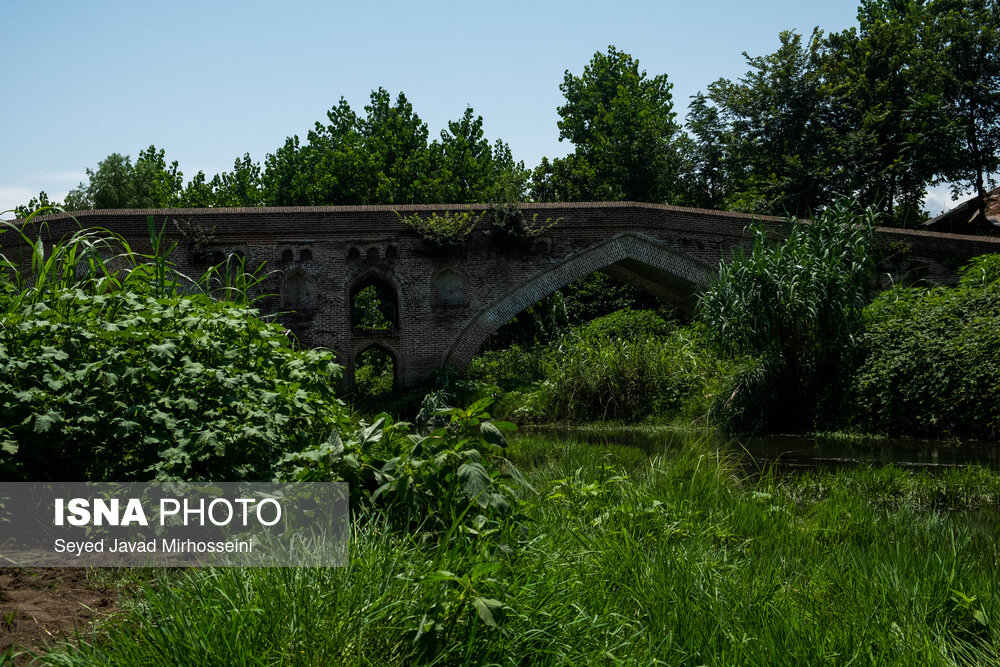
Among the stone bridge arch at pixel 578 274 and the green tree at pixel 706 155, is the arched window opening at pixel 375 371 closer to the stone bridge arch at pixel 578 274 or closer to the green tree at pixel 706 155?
the stone bridge arch at pixel 578 274

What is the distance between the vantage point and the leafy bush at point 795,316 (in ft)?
34.9

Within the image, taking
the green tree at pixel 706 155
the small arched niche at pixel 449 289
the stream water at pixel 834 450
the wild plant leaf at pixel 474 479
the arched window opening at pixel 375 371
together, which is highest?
the green tree at pixel 706 155

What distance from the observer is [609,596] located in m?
3.13

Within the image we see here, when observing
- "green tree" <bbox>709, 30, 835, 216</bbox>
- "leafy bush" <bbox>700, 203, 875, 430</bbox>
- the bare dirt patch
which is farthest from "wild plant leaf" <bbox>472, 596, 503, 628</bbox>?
"green tree" <bbox>709, 30, 835, 216</bbox>

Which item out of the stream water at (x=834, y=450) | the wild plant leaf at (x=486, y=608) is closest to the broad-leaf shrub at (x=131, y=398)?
the wild plant leaf at (x=486, y=608)

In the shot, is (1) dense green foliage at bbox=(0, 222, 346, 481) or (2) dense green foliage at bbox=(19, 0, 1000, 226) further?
(2) dense green foliage at bbox=(19, 0, 1000, 226)

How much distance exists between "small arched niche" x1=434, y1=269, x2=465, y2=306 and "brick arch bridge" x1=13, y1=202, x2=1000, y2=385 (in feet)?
0.08

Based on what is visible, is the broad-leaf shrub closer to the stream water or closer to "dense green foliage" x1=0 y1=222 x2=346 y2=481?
"dense green foliage" x1=0 y1=222 x2=346 y2=481

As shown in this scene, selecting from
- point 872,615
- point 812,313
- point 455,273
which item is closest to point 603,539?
point 872,615

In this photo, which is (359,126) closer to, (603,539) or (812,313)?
(812,313)

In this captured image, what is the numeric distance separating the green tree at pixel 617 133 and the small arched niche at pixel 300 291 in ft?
43.2

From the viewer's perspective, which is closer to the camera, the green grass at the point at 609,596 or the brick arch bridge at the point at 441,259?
the green grass at the point at 609,596

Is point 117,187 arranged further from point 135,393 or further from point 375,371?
point 135,393

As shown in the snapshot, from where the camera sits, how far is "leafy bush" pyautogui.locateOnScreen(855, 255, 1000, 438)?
9.63m
